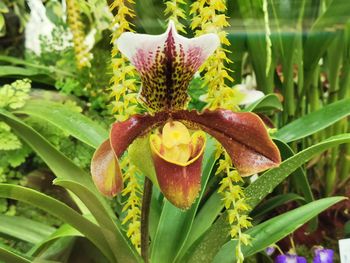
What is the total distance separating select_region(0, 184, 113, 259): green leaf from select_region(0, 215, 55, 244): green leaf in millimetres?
185

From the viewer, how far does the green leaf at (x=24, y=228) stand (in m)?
0.92

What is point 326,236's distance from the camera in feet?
3.81

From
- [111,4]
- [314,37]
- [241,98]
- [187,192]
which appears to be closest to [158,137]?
[187,192]

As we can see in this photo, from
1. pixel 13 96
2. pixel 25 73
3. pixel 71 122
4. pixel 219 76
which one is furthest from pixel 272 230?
A: pixel 25 73

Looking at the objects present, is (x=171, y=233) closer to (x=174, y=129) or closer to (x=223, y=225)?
(x=223, y=225)

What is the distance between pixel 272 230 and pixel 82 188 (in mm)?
318

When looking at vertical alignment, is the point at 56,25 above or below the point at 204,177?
above

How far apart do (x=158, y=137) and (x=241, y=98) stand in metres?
0.44

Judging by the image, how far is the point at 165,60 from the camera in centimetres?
62

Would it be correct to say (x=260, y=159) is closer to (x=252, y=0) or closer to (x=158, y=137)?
(x=158, y=137)

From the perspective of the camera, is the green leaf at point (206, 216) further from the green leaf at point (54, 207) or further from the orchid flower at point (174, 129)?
the orchid flower at point (174, 129)

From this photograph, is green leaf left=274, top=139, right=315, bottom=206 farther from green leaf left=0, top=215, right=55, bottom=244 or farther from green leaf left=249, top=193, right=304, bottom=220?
green leaf left=0, top=215, right=55, bottom=244

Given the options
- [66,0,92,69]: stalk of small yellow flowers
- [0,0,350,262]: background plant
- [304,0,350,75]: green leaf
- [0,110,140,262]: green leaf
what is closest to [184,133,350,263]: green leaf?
[0,0,350,262]: background plant

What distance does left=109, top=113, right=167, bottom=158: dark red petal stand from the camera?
60 centimetres
